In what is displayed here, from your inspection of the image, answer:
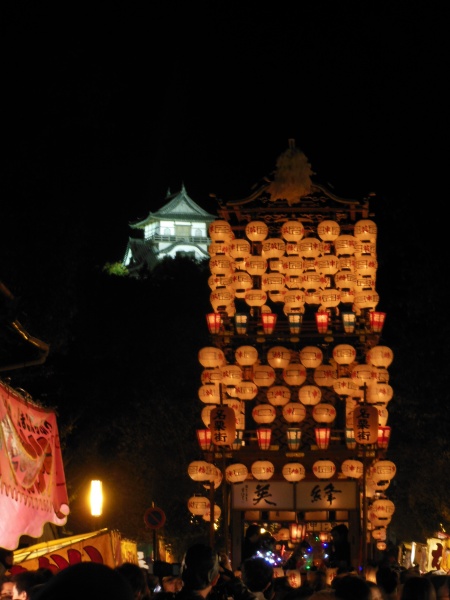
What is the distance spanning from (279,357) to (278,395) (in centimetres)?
92

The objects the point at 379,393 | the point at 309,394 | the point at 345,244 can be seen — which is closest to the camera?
the point at 309,394

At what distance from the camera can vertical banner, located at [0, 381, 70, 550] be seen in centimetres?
692

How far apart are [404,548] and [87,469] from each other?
11383 mm

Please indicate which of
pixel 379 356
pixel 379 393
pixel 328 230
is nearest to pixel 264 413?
pixel 379 393

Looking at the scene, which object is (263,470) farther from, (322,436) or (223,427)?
(322,436)

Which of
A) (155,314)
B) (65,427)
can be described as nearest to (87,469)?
(65,427)

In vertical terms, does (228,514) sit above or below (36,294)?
below

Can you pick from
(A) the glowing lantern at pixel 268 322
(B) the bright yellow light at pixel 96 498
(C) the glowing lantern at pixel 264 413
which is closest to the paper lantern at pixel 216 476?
(C) the glowing lantern at pixel 264 413

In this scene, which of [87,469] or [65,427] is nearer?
[65,427]

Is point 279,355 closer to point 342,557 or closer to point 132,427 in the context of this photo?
point 342,557

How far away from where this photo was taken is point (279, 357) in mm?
21719

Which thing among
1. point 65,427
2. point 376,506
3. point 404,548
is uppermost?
point 65,427

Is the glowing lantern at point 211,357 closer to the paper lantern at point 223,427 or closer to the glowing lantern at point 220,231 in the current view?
the paper lantern at point 223,427

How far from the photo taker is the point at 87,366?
23.9 metres
